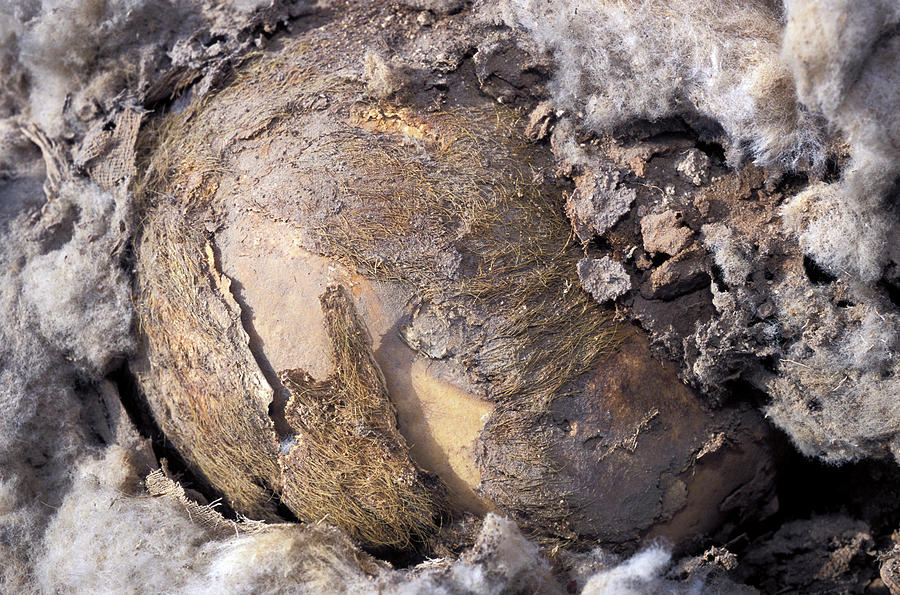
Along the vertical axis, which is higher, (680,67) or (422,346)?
(680,67)

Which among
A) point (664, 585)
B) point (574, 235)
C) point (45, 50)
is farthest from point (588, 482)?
point (45, 50)

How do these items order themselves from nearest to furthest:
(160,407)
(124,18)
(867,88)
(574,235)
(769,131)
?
(867,88)
(769,131)
(574,235)
(160,407)
(124,18)

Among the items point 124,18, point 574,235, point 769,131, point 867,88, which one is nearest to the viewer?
point 867,88

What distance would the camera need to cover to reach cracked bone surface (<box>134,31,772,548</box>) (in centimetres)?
180

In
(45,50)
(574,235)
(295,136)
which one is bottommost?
(574,235)

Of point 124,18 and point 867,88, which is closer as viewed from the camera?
point 867,88

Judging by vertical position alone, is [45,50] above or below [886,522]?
above

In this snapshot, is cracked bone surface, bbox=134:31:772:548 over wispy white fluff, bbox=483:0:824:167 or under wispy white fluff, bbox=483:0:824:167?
under

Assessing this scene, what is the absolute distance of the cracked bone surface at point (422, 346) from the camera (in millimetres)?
1804

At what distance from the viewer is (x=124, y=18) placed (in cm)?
232

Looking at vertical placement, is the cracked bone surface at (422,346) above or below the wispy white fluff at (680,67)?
below

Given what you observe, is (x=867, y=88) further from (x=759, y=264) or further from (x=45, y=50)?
(x=45, y=50)

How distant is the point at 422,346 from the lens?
5.93 feet

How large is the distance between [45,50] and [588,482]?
7.74 ft
